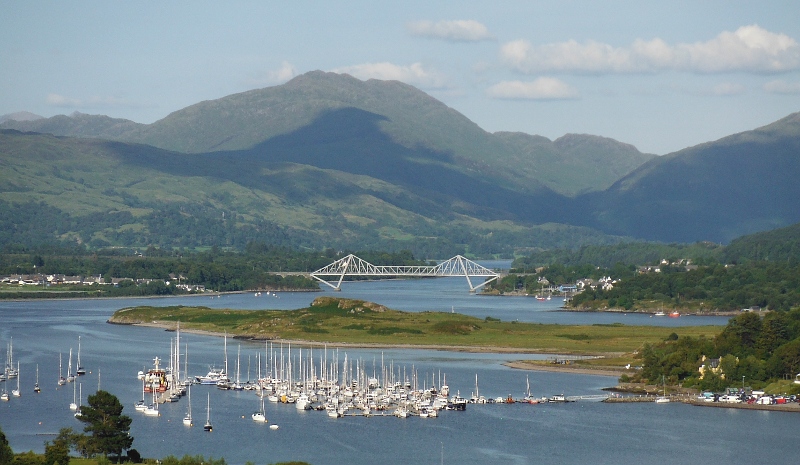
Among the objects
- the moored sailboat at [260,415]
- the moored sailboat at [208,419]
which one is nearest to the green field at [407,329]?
the moored sailboat at [260,415]

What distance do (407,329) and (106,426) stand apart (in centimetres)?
5591

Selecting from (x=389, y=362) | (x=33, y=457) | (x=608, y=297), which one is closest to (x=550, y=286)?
(x=608, y=297)

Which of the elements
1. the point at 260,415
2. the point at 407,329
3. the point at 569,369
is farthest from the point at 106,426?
the point at 407,329

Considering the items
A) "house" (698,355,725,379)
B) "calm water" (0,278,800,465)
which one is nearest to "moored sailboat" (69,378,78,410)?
"calm water" (0,278,800,465)

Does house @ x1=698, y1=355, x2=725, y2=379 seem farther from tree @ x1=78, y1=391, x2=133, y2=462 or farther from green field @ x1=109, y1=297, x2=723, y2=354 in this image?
tree @ x1=78, y1=391, x2=133, y2=462

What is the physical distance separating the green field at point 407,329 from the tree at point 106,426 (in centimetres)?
4506

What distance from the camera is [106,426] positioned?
56.3 metres

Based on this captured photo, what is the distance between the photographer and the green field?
102 meters

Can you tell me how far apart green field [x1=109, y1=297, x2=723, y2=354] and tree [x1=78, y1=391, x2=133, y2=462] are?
148 ft

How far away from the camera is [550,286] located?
7840 inches

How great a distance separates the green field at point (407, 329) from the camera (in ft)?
336

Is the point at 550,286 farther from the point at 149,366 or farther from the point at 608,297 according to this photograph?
the point at 149,366

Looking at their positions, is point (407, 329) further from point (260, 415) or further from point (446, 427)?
point (446, 427)

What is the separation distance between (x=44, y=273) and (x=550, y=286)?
237 feet
